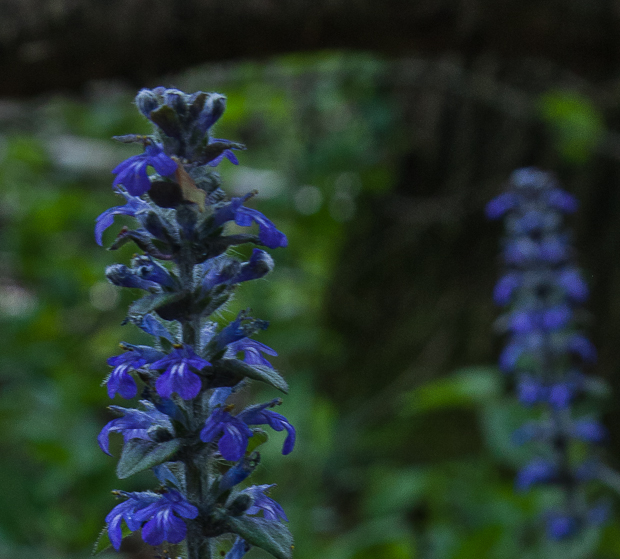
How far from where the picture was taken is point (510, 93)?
203 inches

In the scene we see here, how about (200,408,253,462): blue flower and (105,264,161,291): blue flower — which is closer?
(200,408,253,462): blue flower

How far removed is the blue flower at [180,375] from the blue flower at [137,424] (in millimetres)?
133

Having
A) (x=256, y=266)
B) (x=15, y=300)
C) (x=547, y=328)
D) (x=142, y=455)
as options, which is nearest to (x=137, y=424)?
(x=142, y=455)

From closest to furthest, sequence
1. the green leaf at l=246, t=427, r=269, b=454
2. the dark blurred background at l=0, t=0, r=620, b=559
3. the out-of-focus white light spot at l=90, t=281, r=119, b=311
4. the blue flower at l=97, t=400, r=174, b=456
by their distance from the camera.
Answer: the blue flower at l=97, t=400, r=174, b=456
the green leaf at l=246, t=427, r=269, b=454
the dark blurred background at l=0, t=0, r=620, b=559
the out-of-focus white light spot at l=90, t=281, r=119, b=311

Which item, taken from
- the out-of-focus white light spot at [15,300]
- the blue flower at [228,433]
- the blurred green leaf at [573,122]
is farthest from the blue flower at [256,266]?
the out-of-focus white light spot at [15,300]

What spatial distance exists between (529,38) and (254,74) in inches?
96.0

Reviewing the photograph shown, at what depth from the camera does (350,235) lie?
19.0ft

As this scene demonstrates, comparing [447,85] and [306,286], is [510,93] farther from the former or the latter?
[306,286]

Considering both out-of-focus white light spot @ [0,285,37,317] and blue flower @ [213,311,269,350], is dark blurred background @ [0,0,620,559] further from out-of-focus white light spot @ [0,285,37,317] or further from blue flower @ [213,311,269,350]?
blue flower @ [213,311,269,350]

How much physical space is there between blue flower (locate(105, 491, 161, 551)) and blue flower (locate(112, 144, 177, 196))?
1.70 ft

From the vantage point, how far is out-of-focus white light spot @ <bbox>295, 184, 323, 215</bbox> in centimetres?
492

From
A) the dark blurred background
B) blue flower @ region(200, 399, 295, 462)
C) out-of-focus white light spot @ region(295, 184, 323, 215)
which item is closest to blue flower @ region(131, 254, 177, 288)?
blue flower @ region(200, 399, 295, 462)

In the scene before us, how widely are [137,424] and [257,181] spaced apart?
14.5ft

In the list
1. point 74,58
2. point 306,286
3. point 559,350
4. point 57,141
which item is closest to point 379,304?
point 306,286
